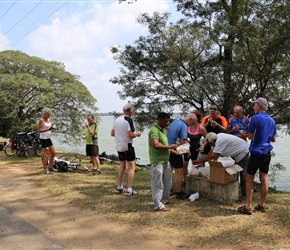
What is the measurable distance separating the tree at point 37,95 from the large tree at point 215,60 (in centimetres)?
426

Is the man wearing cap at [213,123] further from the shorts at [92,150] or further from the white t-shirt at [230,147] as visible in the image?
the shorts at [92,150]

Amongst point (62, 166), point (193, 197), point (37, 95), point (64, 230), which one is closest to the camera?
point (64, 230)

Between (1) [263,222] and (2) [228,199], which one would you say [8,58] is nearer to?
(2) [228,199]

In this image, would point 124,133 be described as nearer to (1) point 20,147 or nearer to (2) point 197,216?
(2) point 197,216

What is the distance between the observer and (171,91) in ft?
27.8

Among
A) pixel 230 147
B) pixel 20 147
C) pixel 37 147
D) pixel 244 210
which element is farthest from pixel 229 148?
pixel 20 147

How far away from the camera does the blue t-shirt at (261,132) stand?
4543 mm

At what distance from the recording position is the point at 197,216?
15.1 ft

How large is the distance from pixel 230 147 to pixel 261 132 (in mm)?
727

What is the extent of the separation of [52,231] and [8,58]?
10.5 metres

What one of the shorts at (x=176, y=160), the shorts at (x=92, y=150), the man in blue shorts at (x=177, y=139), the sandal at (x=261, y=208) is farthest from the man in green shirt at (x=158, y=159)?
the shorts at (x=92, y=150)

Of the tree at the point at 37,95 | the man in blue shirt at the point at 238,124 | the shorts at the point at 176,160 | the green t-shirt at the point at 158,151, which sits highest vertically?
the tree at the point at 37,95

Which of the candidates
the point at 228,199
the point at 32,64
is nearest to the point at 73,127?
the point at 32,64

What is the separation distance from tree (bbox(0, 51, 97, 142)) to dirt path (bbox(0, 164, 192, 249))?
696cm
